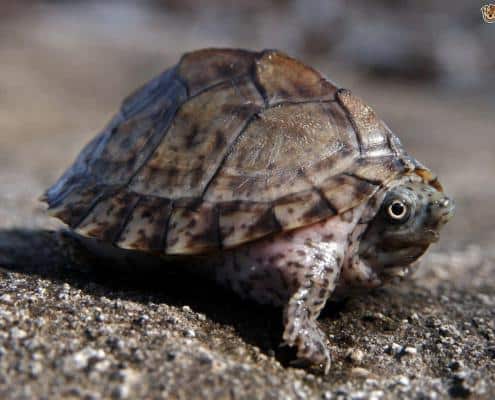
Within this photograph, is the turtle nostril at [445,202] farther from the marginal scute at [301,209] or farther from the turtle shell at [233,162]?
the marginal scute at [301,209]

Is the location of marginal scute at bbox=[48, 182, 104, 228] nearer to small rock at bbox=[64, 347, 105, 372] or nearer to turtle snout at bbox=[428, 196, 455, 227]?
small rock at bbox=[64, 347, 105, 372]

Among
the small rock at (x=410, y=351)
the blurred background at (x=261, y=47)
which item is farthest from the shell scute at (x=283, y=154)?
the blurred background at (x=261, y=47)

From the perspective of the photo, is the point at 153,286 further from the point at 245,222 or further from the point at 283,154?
the point at 283,154

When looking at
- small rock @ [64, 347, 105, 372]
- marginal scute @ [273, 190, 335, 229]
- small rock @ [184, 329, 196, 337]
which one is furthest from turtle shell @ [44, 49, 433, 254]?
small rock @ [64, 347, 105, 372]

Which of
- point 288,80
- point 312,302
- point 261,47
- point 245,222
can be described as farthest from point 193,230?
point 261,47

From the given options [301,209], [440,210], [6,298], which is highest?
[440,210]

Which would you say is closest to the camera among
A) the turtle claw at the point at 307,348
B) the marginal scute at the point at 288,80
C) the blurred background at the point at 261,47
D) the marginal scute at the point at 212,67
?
the turtle claw at the point at 307,348
